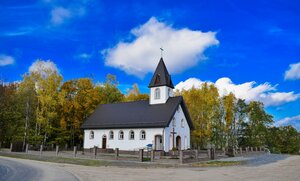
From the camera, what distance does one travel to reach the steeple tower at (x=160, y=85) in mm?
35250

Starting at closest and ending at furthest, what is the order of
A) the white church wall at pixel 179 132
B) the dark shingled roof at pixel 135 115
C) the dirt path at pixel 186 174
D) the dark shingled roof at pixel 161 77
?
1. the dirt path at pixel 186 174
2. the white church wall at pixel 179 132
3. the dark shingled roof at pixel 135 115
4. the dark shingled roof at pixel 161 77

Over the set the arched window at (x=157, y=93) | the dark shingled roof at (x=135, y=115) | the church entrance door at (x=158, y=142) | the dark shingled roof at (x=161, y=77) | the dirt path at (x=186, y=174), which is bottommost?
the dirt path at (x=186, y=174)

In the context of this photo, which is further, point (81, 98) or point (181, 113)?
point (81, 98)

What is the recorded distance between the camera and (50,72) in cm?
3997

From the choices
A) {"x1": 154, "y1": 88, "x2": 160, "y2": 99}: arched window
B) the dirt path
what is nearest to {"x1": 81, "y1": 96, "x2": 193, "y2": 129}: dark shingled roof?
{"x1": 154, "y1": 88, "x2": 160, "y2": 99}: arched window

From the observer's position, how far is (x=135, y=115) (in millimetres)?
34562

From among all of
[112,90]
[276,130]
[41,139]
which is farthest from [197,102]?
[41,139]

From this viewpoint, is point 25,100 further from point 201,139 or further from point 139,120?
point 201,139

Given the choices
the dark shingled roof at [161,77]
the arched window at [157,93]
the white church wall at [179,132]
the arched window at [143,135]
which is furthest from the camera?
the arched window at [157,93]

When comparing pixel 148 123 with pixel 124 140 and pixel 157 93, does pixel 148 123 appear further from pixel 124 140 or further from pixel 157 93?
pixel 157 93

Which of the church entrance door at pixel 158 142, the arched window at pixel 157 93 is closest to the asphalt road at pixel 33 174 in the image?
the church entrance door at pixel 158 142

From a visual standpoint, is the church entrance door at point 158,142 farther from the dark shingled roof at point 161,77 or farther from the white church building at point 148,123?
the dark shingled roof at point 161,77

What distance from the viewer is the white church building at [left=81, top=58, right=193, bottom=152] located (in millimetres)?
31453

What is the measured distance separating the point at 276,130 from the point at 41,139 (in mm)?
44850
